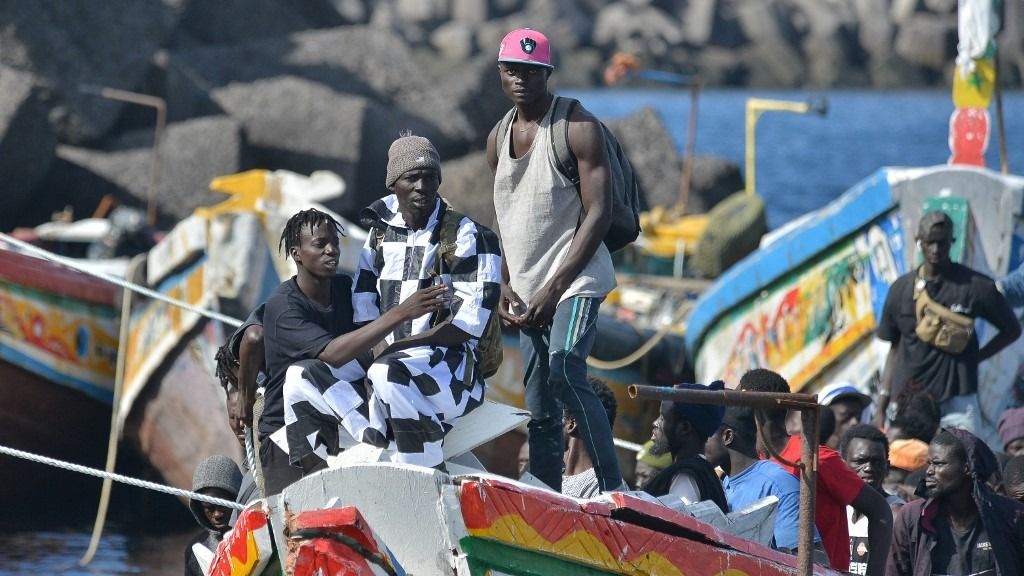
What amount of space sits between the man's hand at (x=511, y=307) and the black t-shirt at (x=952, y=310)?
139 inches

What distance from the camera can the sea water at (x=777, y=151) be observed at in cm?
1207

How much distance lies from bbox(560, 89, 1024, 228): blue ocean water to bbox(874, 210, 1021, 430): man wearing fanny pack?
26263 millimetres

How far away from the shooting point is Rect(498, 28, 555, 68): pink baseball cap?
591 cm

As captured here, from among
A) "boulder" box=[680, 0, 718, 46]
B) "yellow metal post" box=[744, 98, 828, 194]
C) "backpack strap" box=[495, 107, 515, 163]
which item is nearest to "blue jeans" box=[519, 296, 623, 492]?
"backpack strap" box=[495, 107, 515, 163]

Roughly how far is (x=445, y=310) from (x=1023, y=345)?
584 centimetres

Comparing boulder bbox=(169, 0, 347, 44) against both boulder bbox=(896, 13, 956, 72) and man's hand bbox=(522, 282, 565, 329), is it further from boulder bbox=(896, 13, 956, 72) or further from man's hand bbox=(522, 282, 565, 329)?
boulder bbox=(896, 13, 956, 72)

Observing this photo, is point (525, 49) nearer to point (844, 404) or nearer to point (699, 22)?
point (844, 404)

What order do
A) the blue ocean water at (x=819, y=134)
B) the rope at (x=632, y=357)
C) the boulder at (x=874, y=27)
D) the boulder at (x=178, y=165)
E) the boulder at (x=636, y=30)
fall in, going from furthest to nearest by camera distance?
the boulder at (x=874, y=27)
the boulder at (x=636, y=30)
the blue ocean water at (x=819, y=134)
the boulder at (x=178, y=165)
the rope at (x=632, y=357)

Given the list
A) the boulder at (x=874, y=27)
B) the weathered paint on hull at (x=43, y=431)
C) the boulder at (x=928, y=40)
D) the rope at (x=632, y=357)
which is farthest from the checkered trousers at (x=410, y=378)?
the boulder at (x=874, y=27)

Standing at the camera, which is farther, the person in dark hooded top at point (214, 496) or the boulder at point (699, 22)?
the boulder at point (699, 22)

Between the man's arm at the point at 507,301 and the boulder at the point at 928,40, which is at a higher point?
the boulder at the point at 928,40

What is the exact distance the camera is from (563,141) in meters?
6.01

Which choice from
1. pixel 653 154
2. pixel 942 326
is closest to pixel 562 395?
pixel 942 326

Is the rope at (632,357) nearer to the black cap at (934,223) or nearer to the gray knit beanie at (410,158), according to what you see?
the black cap at (934,223)
